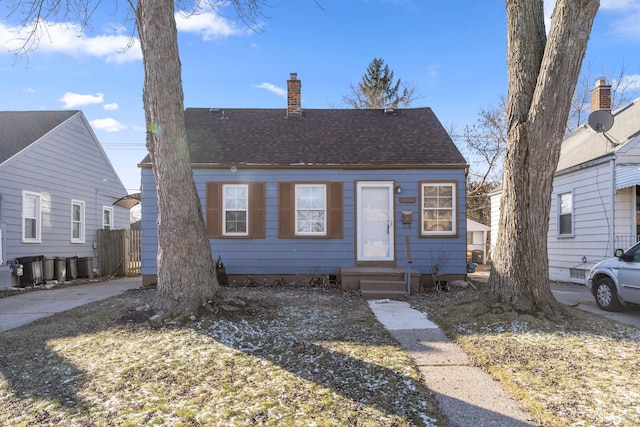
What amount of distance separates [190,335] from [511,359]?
3445 mm

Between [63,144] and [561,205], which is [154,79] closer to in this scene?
[63,144]

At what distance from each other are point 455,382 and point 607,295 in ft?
16.6

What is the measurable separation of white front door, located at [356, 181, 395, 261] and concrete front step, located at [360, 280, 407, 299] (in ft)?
4.59

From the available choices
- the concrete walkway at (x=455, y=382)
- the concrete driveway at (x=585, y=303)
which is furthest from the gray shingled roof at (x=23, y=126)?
the concrete driveway at (x=585, y=303)

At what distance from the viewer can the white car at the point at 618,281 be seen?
672 cm

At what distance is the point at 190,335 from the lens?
16.1ft

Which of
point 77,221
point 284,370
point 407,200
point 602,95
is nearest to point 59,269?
point 77,221

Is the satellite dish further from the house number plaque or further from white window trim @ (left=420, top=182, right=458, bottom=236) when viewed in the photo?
the house number plaque

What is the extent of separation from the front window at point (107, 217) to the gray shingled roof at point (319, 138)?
6127mm

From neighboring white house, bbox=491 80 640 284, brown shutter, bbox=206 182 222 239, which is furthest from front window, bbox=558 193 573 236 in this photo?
brown shutter, bbox=206 182 222 239

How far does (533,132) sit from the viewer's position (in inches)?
220

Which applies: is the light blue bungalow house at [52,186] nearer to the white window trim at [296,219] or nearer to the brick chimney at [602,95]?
the white window trim at [296,219]

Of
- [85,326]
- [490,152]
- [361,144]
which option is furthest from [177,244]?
[490,152]

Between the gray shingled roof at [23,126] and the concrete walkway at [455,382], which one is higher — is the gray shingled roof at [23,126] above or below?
above
